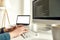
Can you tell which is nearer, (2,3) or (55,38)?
(55,38)

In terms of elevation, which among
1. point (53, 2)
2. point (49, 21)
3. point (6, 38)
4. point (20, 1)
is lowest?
point (6, 38)

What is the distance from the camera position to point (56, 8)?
2.56 ft

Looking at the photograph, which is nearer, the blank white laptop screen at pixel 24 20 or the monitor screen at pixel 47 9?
the monitor screen at pixel 47 9

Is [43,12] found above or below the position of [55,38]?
above

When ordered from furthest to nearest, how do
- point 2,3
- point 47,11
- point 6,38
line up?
point 2,3 < point 47,11 < point 6,38

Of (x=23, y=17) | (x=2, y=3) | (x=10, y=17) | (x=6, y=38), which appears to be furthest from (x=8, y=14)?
(x=6, y=38)

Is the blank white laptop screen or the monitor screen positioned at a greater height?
the monitor screen

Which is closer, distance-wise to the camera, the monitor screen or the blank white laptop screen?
the monitor screen

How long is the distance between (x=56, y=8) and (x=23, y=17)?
85cm

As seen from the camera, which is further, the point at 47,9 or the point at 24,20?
the point at 24,20

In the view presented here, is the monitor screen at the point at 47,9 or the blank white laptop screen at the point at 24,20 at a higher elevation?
the monitor screen at the point at 47,9

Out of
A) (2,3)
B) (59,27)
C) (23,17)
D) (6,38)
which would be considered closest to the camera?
(59,27)

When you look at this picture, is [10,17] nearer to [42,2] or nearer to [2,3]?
[2,3]

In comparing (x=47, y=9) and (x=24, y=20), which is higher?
(x=47, y=9)
